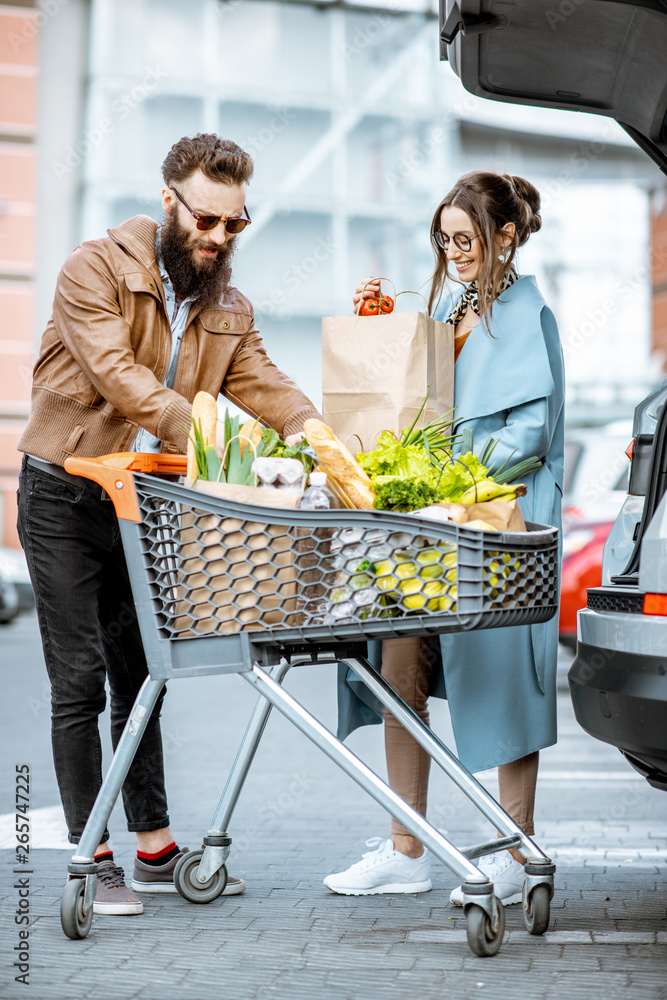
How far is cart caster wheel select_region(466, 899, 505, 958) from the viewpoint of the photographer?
2996 millimetres

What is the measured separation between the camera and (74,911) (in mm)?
3170

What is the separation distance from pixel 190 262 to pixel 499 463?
109cm

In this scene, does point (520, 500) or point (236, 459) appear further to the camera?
point (520, 500)

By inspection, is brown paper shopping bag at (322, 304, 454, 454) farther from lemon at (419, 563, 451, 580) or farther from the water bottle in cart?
lemon at (419, 563, 451, 580)

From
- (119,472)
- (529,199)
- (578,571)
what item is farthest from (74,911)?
(578,571)

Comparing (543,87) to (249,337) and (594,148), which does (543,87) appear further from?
(594,148)

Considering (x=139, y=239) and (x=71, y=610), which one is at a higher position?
(x=139, y=239)

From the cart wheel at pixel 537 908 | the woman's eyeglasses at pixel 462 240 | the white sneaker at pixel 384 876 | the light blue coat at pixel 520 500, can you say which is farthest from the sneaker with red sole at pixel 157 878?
the woman's eyeglasses at pixel 462 240

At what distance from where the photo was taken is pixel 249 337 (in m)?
3.90

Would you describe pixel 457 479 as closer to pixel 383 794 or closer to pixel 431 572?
pixel 431 572

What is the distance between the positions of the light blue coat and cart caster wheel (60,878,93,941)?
A: 46.1 inches

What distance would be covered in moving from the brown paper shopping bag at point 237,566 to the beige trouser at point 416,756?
2.87ft

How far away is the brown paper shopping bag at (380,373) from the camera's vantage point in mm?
3414

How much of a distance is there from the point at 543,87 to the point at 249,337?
1.26 m
